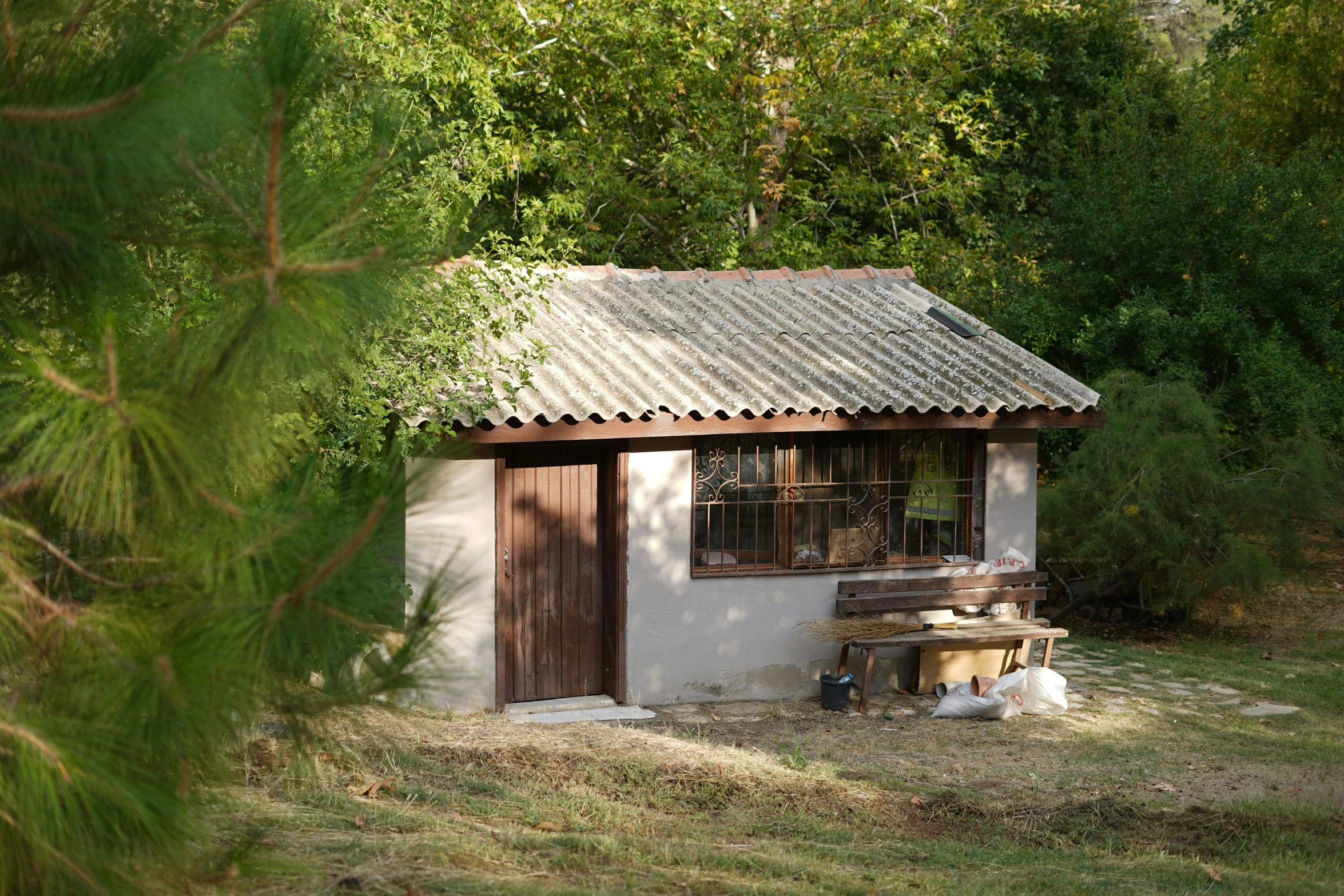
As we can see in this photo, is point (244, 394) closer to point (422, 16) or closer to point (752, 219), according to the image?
point (422, 16)

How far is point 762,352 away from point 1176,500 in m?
5.06

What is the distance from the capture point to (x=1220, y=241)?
49.4 ft

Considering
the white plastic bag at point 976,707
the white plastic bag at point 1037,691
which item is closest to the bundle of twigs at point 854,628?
the white plastic bag at point 976,707

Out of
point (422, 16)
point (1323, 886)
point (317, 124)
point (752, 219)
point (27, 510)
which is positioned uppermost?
point (422, 16)

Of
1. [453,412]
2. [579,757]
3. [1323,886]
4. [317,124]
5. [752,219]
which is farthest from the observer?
[752,219]

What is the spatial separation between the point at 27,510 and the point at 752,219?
53.3 ft

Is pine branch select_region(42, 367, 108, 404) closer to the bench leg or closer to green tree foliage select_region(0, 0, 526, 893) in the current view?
green tree foliage select_region(0, 0, 526, 893)

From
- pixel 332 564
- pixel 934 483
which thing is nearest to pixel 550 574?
pixel 934 483

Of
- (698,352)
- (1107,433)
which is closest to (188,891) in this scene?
(698,352)

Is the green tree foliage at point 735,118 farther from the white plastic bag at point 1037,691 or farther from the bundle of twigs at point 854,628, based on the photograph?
the white plastic bag at point 1037,691

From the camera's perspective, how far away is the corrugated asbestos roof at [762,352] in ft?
30.8

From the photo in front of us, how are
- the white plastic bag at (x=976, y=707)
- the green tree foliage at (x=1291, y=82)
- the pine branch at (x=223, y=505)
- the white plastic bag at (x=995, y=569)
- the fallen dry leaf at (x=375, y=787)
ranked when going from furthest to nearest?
the green tree foliage at (x=1291, y=82) < the white plastic bag at (x=995, y=569) < the white plastic bag at (x=976, y=707) < the fallen dry leaf at (x=375, y=787) < the pine branch at (x=223, y=505)

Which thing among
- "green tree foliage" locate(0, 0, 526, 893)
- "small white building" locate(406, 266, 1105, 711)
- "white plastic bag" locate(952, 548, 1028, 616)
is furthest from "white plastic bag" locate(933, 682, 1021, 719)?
"green tree foliage" locate(0, 0, 526, 893)

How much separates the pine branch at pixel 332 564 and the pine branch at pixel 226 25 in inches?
55.3
